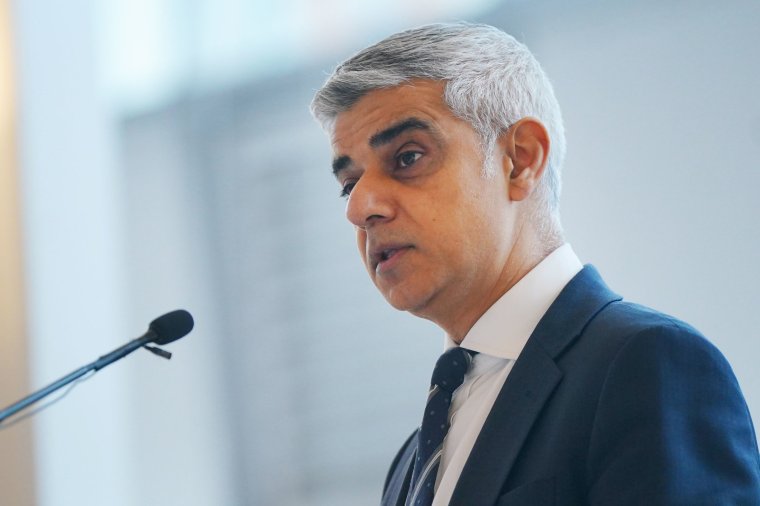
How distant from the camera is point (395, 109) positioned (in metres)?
1.71

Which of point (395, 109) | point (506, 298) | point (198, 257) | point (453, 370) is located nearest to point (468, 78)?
point (395, 109)

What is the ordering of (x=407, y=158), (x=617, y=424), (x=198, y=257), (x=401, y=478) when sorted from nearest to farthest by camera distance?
1. (x=617, y=424)
2. (x=407, y=158)
3. (x=401, y=478)
4. (x=198, y=257)

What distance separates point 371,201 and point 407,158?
0.33ft

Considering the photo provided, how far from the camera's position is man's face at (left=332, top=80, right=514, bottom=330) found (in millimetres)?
1650

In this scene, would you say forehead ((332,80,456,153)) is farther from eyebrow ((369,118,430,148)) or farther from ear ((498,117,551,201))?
ear ((498,117,551,201))

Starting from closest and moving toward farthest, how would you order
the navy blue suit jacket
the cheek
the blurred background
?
the navy blue suit jacket
the cheek
the blurred background

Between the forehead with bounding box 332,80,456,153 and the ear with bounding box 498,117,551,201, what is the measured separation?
0.12 metres

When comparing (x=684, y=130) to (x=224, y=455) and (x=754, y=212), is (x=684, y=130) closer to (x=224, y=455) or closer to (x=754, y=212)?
(x=754, y=212)

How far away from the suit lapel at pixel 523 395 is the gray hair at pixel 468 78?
27 centimetres

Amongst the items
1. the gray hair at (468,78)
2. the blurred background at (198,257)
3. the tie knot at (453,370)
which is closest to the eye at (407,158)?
the gray hair at (468,78)

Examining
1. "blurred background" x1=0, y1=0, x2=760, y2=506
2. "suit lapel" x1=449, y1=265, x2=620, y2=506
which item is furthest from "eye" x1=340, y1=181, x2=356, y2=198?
"blurred background" x1=0, y1=0, x2=760, y2=506

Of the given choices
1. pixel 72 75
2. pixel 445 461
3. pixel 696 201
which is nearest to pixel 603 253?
pixel 696 201

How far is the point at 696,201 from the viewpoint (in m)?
2.76

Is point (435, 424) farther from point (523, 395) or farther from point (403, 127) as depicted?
point (403, 127)
